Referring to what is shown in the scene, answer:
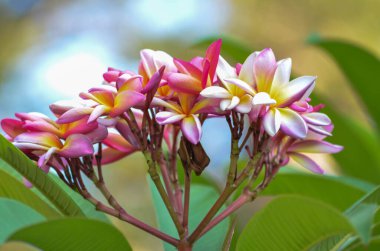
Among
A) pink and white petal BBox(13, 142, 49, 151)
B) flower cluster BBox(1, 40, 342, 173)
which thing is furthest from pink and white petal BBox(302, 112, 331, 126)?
pink and white petal BBox(13, 142, 49, 151)

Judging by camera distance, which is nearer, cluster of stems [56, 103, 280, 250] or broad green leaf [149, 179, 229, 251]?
cluster of stems [56, 103, 280, 250]

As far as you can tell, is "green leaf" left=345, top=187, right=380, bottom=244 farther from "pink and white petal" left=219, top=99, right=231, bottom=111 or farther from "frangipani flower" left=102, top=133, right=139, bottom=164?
"frangipani flower" left=102, top=133, right=139, bottom=164

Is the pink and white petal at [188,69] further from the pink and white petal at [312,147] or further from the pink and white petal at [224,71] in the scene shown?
the pink and white petal at [312,147]

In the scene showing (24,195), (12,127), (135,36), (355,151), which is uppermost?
(12,127)

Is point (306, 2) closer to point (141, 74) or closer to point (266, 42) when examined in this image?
point (266, 42)

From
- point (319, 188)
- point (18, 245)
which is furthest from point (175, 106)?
point (18, 245)

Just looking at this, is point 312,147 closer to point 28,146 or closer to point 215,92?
point 215,92

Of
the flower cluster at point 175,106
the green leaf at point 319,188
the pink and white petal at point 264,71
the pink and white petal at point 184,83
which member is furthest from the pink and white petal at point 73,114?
the green leaf at point 319,188
